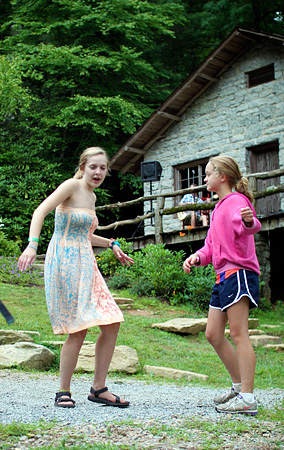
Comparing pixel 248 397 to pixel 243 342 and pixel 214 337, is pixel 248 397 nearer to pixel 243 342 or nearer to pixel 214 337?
pixel 243 342

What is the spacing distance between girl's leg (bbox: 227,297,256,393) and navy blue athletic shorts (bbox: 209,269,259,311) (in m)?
0.04

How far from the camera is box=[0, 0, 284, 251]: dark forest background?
62.2 feet

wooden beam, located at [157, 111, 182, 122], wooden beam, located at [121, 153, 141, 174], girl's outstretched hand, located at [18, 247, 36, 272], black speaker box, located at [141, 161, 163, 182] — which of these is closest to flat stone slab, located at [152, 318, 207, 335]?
A: girl's outstretched hand, located at [18, 247, 36, 272]

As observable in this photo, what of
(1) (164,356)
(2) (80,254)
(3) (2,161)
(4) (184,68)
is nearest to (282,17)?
(4) (184,68)

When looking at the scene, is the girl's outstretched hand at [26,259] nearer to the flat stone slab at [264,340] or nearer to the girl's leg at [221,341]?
the girl's leg at [221,341]

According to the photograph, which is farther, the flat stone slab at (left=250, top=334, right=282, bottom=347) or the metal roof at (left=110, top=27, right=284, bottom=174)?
the metal roof at (left=110, top=27, right=284, bottom=174)

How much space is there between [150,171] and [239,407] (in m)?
12.8

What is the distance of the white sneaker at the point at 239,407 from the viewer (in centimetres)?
362

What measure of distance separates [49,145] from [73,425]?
18134 millimetres

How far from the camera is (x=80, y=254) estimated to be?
Answer: 12.5 ft

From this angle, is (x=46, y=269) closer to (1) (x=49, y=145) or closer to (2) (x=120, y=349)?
(2) (x=120, y=349)

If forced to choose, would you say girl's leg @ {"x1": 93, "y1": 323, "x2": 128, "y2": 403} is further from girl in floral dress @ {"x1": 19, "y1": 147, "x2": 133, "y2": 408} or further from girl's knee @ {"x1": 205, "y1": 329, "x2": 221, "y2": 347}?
girl's knee @ {"x1": 205, "y1": 329, "x2": 221, "y2": 347}

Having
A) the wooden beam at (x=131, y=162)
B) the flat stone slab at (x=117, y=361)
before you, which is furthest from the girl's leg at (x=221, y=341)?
the wooden beam at (x=131, y=162)

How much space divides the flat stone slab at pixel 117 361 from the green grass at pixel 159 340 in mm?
130
